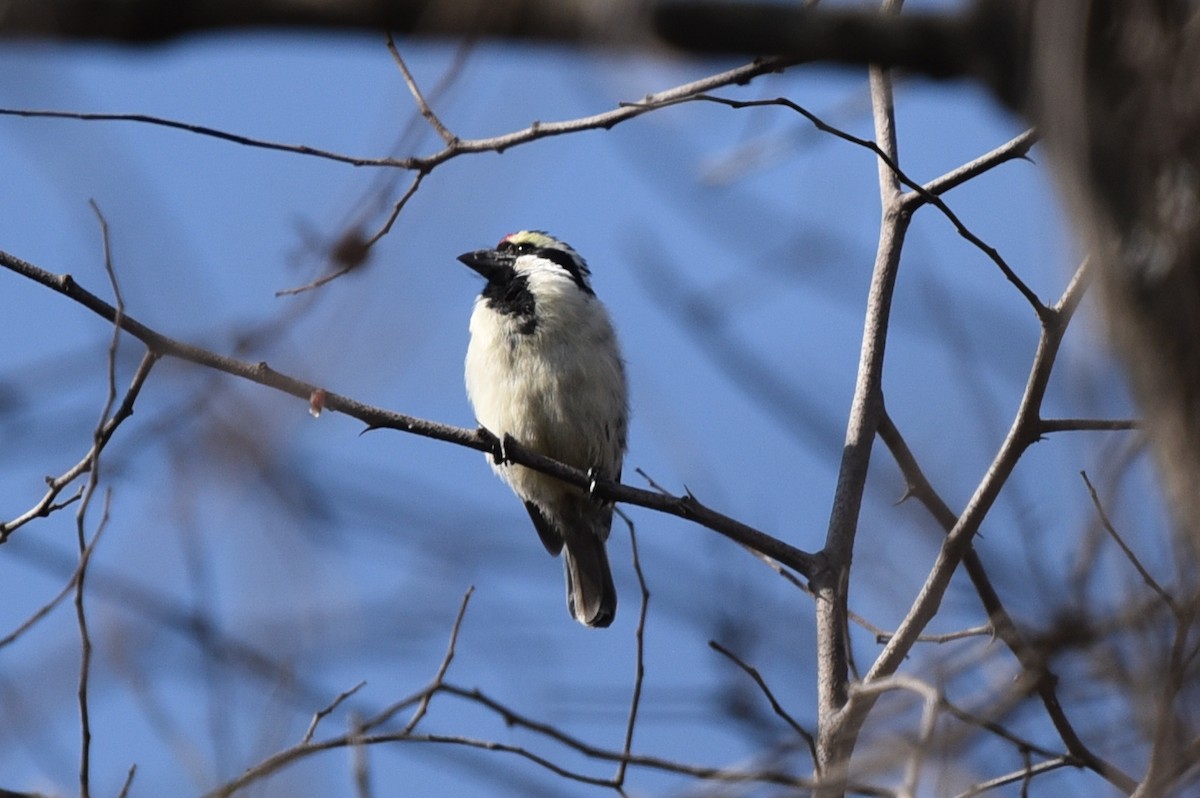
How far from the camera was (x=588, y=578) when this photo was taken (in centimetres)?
600

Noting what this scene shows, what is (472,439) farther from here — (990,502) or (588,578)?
(588,578)

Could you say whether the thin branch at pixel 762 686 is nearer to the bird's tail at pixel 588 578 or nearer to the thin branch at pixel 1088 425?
the thin branch at pixel 1088 425

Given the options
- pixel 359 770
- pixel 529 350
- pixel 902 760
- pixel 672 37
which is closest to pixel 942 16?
pixel 672 37

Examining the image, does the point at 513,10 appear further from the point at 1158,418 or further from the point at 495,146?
the point at 495,146

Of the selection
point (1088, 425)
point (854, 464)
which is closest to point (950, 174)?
point (854, 464)

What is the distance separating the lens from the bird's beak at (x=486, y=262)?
5.97 m

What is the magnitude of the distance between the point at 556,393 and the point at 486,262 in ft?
3.08

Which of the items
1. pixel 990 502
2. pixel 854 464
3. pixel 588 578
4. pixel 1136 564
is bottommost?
pixel 1136 564

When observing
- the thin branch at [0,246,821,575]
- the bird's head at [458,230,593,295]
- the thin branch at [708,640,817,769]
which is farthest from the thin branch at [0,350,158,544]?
the bird's head at [458,230,593,295]

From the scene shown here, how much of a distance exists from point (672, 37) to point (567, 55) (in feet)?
0.40

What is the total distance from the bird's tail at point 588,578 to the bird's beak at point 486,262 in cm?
122

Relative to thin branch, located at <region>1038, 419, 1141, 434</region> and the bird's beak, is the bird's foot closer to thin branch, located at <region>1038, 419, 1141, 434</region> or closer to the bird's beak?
thin branch, located at <region>1038, 419, 1141, 434</region>

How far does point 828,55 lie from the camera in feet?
5.17

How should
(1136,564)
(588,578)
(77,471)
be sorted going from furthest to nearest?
1. (588,578)
2. (77,471)
3. (1136,564)
